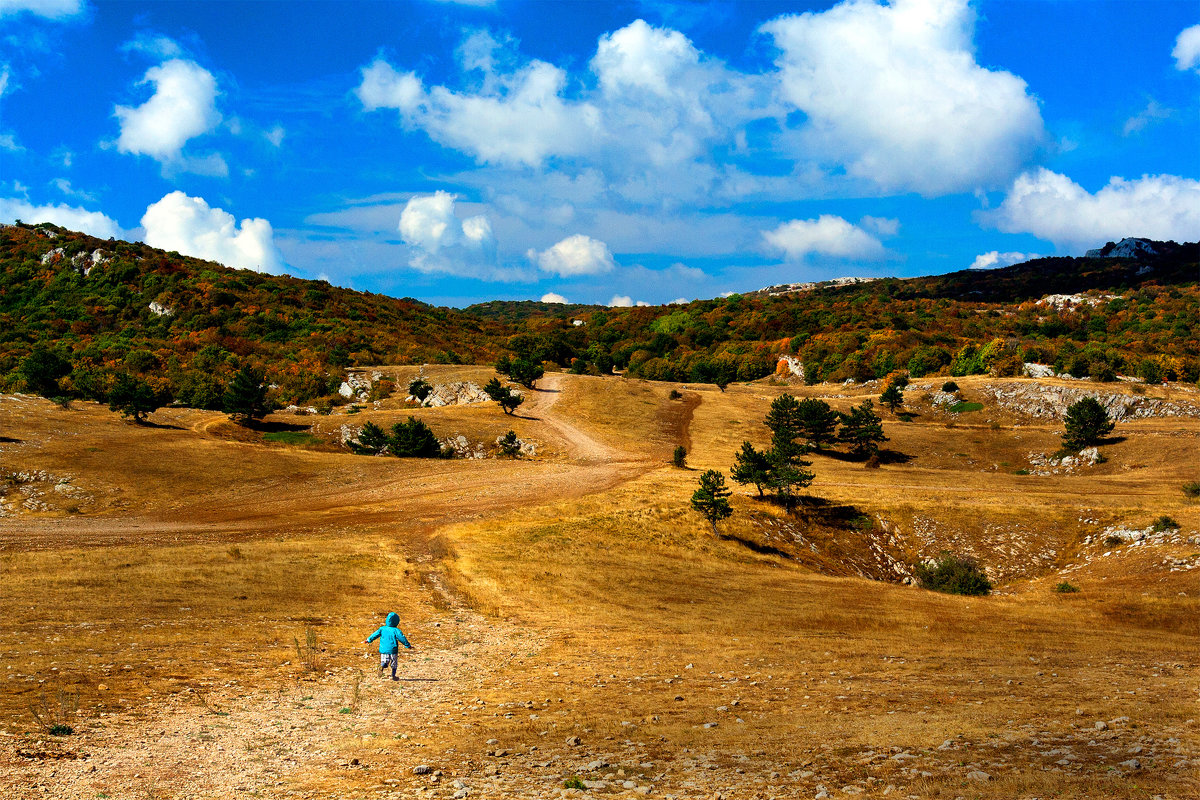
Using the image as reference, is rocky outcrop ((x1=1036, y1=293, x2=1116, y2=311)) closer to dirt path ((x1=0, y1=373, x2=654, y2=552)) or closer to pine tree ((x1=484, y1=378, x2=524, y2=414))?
pine tree ((x1=484, y1=378, x2=524, y2=414))

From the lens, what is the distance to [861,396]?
75875 mm

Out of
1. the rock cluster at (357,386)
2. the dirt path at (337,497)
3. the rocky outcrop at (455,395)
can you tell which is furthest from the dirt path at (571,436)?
the rock cluster at (357,386)

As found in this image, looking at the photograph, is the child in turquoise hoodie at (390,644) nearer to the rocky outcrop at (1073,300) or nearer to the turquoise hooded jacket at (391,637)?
the turquoise hooded jacket at (391,637)

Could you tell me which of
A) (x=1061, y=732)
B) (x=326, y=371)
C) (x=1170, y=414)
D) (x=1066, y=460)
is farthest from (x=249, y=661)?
(x=1170, y=414)

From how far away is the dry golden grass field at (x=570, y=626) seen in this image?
979 centimetres

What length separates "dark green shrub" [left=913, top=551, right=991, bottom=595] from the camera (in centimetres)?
2914

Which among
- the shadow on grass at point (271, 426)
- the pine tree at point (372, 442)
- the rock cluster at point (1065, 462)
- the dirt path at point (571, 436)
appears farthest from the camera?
the shadow on grass at point (271, 426)

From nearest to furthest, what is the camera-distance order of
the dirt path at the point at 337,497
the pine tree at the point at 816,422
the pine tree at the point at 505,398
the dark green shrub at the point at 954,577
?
1. the dark green shrub at the point at 954,577
2. the dirt path at the point at 337,497
3. the pine tree at the point at 816,422
4. the pine tree at the point at 505,398

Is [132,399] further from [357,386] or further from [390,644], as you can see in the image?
[390,644]

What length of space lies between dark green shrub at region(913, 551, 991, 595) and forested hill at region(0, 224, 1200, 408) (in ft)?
165

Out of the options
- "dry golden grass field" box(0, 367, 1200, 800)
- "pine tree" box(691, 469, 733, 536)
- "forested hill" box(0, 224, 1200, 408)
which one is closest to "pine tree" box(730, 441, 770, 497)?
"dry golden grass field" box(0, 367, 1200, 800)

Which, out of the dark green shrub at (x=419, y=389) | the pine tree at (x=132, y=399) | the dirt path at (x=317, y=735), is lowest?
the dirt path at (x=317, y=735)

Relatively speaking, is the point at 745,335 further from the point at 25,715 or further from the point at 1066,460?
the point at 25,715

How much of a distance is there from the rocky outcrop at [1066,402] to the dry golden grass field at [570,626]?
10.6m
